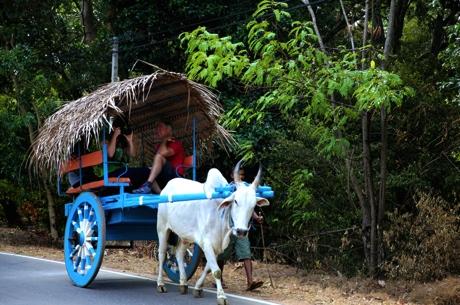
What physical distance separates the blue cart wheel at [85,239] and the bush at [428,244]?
185 inches

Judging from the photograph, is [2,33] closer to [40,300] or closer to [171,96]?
[171,96]

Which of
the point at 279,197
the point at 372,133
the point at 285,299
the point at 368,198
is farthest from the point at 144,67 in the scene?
the point at 285,299

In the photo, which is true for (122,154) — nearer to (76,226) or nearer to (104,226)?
(76,226)

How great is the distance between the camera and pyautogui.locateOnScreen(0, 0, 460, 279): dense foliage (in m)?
10.1

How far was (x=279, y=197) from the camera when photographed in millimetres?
14320

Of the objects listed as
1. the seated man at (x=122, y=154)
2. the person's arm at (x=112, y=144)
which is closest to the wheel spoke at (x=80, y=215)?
the seated man at (x=122, y=154)

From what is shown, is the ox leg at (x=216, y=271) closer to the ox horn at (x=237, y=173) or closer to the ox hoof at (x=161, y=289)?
the ox horn at (x=237, y=173)

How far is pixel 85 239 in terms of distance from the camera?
9.84 meters

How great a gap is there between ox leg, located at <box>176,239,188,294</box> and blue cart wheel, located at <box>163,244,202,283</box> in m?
0.46

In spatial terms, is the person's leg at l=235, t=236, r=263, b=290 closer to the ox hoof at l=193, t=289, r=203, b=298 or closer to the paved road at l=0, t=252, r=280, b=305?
the paved road at l=0, t=252, r=280, b=305

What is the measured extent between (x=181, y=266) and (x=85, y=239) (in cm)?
147

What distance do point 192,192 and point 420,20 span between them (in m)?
10.9

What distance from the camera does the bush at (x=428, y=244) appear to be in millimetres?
10492

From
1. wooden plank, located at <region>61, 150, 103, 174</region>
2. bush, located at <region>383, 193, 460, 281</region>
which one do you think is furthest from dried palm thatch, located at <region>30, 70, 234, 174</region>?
bush, located at <region>383, 193, 460, 281</region>
